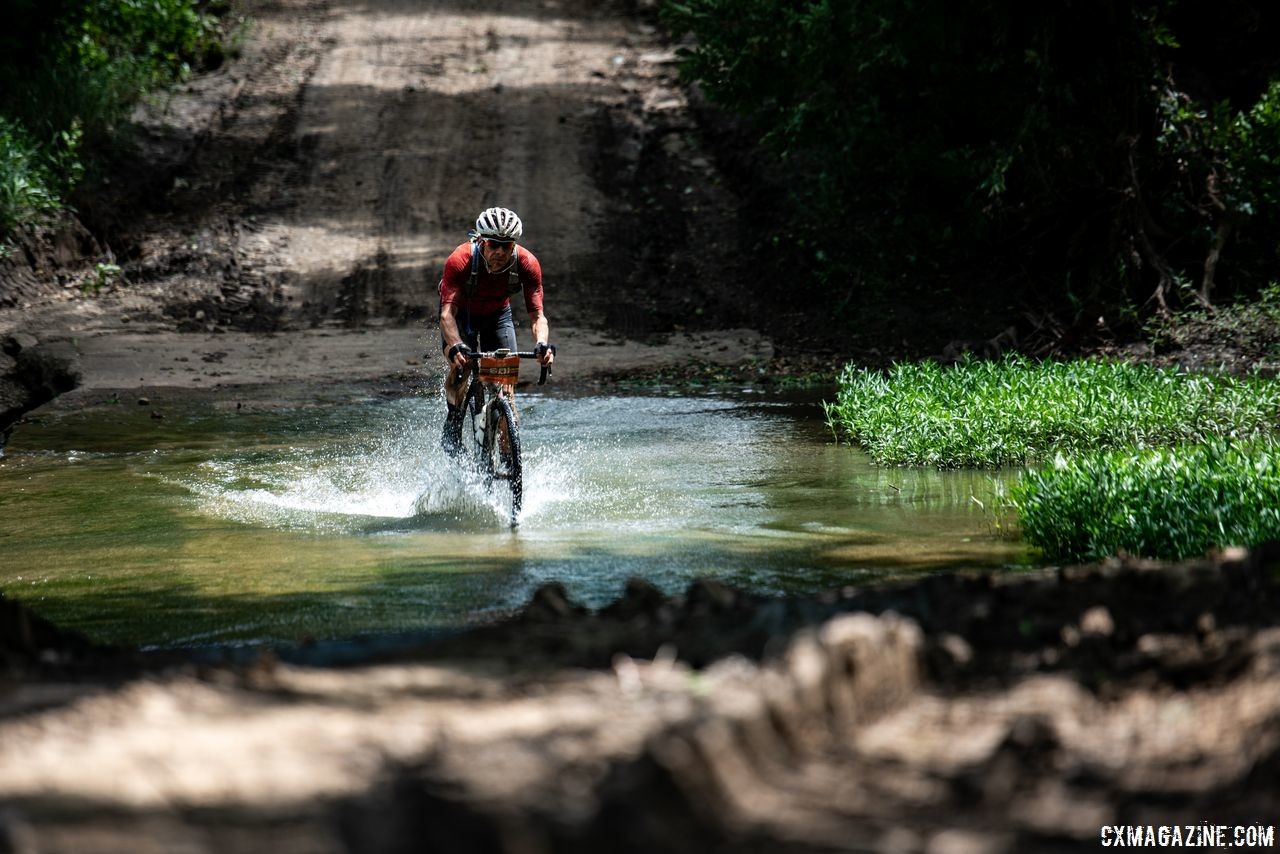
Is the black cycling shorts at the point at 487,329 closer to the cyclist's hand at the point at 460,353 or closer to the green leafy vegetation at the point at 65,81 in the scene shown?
the cyclist's hand at the point at 460,353

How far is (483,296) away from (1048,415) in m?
4.95

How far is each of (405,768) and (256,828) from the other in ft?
1.52

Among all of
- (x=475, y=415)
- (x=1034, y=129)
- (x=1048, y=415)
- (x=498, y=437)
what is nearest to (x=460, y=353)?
(x=498, y=437)

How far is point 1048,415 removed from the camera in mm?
11297

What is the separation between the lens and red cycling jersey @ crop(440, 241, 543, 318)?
940 centimetres

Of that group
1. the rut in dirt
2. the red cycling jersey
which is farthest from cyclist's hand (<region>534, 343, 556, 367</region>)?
the rut in dirt

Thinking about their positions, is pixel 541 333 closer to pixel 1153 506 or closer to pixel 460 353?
pixel 460 353

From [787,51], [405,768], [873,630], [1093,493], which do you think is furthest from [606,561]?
[787,51]

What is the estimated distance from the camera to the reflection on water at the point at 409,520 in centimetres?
716

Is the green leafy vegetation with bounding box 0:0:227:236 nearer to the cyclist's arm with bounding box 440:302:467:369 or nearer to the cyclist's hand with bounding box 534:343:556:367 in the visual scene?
the cyclist's arm with bounding box 440:302:467:369

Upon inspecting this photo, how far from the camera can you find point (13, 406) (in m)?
12.8

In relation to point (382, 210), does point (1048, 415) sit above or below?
below

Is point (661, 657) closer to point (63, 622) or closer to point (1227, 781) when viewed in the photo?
point (1227, 781)

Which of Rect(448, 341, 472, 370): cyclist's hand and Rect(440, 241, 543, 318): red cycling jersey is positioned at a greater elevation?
Rect(440, 241, 543, 318): red cycling jersey
